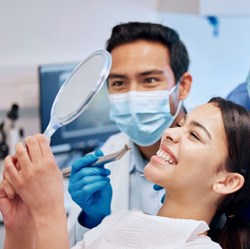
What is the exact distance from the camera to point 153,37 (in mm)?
1973

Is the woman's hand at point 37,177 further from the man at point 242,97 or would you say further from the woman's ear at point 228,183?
the man at point 242,97

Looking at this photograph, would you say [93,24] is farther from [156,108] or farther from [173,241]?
[173,241]

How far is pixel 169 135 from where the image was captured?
54.7 inches

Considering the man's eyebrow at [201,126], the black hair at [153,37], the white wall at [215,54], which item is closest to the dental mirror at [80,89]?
the man's eyebrow at [201,126]

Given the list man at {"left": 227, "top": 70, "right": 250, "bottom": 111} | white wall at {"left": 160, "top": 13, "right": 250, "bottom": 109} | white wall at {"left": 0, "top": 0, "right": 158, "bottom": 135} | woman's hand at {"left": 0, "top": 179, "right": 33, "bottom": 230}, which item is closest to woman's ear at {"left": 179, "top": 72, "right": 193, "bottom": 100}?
man at {"left": 227, "top": 70, "right": 250, "bottom": 111}

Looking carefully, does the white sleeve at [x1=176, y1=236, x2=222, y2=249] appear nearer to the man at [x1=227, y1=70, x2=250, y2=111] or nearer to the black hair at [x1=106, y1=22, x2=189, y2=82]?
the man at [x1=227, y1=70, x2=250, y2=111]

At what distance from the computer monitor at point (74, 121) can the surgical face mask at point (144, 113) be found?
2.42ft

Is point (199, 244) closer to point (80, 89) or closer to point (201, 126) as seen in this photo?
point (201, 126)

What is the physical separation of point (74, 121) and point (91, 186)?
120cm

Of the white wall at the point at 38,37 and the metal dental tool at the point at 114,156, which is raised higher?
the white wall at the point at 38,37

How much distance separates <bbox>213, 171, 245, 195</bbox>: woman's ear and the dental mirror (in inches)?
18.9

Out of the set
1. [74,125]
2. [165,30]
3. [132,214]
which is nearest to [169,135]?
[132,214]

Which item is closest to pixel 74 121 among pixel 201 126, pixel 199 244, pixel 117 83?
pixel 117 83

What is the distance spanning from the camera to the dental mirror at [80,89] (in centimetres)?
121
